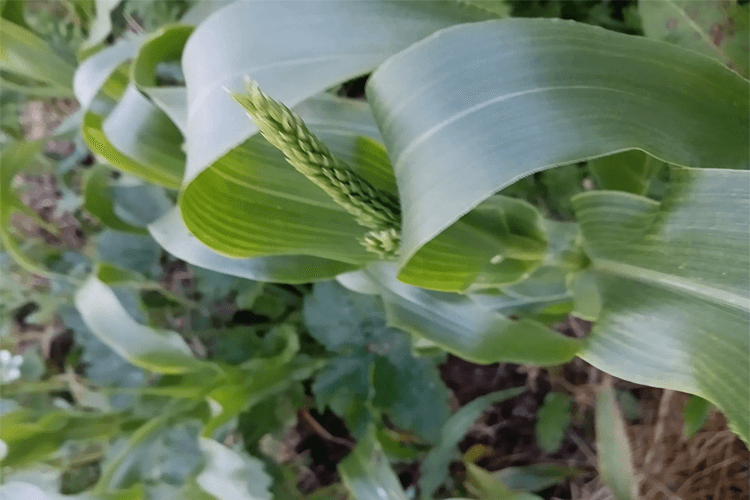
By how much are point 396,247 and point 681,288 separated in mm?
259

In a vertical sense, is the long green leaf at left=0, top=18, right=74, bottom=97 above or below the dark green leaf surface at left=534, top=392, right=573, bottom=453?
above

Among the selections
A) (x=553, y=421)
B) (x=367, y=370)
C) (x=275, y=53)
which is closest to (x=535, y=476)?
(x=553, y=421)

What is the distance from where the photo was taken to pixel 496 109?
0.37 metres

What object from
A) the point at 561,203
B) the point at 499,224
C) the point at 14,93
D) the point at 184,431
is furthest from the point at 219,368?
the point at 14,93

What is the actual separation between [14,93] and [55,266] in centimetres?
42

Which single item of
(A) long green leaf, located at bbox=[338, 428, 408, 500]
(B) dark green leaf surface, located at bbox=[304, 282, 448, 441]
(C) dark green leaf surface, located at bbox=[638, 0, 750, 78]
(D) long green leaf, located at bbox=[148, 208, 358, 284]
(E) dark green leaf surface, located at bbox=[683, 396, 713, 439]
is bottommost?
(A) long green leaf, located at bbox=[338, 428, 408, 500]

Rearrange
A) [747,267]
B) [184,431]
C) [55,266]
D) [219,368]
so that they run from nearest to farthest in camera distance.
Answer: [747,267]
[219,368]
[184,431]
[55,266]

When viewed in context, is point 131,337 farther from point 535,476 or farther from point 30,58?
point 535,476

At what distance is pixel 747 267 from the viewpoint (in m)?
0.40

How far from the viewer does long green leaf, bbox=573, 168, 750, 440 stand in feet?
1.33

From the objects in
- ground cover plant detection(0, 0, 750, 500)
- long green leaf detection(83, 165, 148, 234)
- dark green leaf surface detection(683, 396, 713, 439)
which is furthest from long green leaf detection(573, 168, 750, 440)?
long green leaf detection(83, 165, 148, 234)

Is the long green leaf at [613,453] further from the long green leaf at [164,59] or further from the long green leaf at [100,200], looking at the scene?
the long green leaf at [100,200]

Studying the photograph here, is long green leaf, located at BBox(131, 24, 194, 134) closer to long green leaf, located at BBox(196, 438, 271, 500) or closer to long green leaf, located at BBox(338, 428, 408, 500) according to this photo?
long green leaf, located at BBox(196, 438, 271, 500)

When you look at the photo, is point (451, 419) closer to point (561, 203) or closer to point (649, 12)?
point (561, 203)
